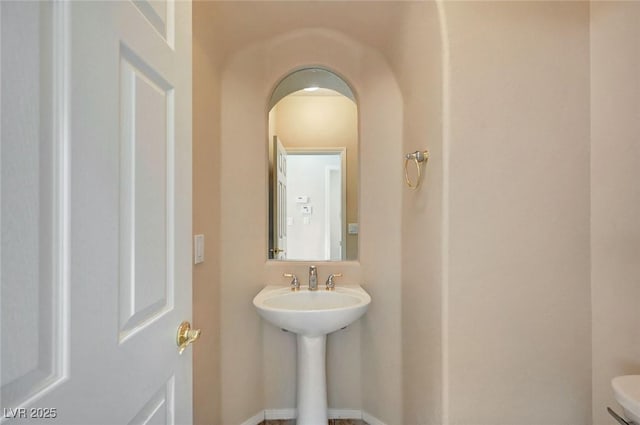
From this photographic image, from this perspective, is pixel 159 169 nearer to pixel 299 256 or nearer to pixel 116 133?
pixel 116 133

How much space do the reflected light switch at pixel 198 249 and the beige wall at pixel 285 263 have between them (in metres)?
0.28

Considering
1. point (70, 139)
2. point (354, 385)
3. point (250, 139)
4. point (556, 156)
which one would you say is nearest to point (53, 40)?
point (70, 139)

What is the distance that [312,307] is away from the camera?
5.21ft

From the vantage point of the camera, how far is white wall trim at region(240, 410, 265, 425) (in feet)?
5.32

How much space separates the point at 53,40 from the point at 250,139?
4.36 ft

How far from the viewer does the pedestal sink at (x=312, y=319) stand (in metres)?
1.33

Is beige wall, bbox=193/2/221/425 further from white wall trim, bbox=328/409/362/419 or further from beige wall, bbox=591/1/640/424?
beige wall, bbox=591/1/640/424

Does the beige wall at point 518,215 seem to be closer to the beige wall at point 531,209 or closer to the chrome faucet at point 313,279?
the beige wall at point 531,209

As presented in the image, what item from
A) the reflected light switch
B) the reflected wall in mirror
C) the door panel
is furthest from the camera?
the reflected wall in mirror

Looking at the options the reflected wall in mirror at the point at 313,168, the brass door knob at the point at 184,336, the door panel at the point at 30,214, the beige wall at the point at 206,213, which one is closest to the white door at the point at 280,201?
the reflected wall in mirror at the point at 313,168

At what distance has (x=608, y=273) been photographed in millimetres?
1070

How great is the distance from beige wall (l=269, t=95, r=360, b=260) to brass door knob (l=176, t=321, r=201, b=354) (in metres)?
1.13

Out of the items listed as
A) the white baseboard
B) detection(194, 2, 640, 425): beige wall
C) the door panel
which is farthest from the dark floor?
the door panel

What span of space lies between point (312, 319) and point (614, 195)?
126 cm
